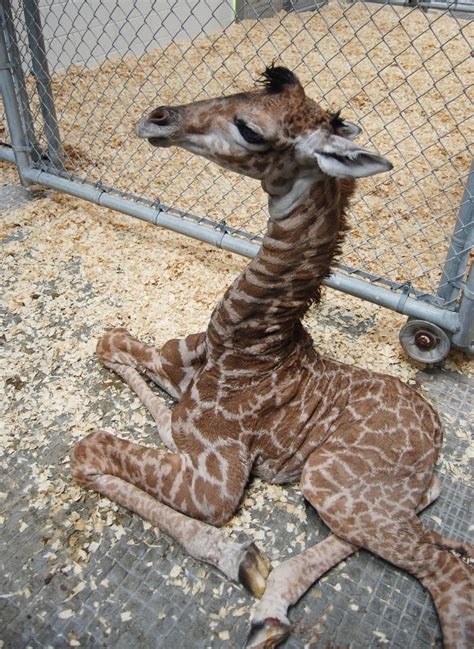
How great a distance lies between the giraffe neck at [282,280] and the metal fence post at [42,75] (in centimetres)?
296

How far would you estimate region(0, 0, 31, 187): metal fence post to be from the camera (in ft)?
13.5

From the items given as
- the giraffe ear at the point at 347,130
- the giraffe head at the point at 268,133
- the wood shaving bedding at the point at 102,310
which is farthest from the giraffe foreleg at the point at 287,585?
the giraffe ear at the point at 347,130

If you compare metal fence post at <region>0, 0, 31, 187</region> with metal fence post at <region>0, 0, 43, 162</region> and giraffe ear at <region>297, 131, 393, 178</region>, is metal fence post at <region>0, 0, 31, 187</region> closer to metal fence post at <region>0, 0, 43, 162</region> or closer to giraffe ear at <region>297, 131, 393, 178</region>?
metal fence post at <region>0, 0, 43, 162</region>

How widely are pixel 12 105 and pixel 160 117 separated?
273 cm

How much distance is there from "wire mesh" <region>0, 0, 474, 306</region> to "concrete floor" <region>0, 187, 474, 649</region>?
56.8 inches

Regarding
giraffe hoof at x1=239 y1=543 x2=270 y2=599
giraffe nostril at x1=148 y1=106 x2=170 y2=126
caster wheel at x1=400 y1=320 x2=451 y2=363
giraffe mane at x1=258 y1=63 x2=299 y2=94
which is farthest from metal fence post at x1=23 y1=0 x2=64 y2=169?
giraffe hoof at x1=239 y1=543 x2=270 y2=599

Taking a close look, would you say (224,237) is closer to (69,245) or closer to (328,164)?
(69,245)

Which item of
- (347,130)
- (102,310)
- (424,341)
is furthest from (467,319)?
(102,310)

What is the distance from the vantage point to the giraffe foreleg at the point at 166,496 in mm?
2332

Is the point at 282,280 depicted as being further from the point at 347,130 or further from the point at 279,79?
the point at 279,79

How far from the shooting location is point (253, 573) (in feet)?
7.54

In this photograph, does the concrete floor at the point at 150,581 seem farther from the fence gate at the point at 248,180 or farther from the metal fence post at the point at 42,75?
the metal fence post at the point at 42,75

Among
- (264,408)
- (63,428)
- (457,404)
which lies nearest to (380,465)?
(264,408)

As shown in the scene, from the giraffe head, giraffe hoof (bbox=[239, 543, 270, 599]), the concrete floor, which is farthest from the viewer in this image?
giraffe hoof (bbox=[239, 543, 270, 599])
